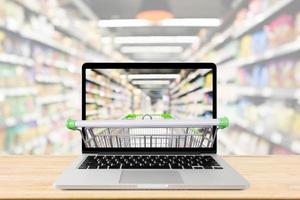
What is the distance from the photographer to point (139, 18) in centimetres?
199

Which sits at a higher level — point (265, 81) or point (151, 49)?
point (151, 49)

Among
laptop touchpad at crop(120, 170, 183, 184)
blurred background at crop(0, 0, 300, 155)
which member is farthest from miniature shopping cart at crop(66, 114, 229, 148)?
blurred background at crop(0, 0, 300, 155)

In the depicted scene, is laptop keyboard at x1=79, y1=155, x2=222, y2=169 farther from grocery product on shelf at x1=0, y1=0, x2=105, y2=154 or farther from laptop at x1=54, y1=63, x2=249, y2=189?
grocery product on shelf at x1=0, y1=0, x2=105, y2=154

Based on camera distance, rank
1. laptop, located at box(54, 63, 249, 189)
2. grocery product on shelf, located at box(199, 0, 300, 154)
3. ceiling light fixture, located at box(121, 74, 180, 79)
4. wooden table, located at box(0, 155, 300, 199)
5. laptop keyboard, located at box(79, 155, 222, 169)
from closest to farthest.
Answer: wooden table, located at box(0, 155, 300, 199) → laptop keyboard, located at box(79, 155, 222, 169) → laptop, located at box(54, 63, 249, 189) → ceiling light fixture, located at box(121, 74, 180, 79) → grocery product on shelf, located at box(199, 0, 300, 154)

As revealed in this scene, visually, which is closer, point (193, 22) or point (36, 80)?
point (193, 22)

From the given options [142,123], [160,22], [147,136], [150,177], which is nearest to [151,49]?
[160,22]

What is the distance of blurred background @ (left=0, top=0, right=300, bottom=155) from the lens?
2.00m

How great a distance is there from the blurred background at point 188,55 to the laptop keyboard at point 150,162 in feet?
2.21

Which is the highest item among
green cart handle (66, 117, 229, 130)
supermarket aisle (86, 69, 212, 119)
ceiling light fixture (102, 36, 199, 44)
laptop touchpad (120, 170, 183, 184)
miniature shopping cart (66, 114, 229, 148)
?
ceiling light fixture (102, 36, 199, 44)

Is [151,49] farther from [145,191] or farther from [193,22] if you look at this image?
[145,191]

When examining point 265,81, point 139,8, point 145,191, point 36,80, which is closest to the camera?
point 145,191

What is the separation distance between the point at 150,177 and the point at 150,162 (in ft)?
0.62

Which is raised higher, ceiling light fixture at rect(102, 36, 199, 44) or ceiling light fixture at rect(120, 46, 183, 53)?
ceiling light fixture at rect(102, 36, 199, 44)

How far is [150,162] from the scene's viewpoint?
4.23 ft
